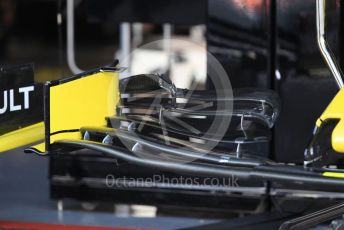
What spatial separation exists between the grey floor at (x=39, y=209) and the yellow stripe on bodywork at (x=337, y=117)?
136 centimetres

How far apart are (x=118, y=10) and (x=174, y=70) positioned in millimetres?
2525

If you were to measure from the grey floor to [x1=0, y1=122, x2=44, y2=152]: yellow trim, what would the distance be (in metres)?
0.88

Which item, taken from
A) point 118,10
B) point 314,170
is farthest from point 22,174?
point 314,170

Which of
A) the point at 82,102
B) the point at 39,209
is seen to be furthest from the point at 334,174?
the point at 39,209

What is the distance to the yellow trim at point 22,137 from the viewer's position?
11.4 ft

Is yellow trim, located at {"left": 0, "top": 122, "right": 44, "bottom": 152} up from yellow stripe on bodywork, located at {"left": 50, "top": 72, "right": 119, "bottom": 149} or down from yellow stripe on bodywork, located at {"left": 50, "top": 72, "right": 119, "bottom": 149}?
down

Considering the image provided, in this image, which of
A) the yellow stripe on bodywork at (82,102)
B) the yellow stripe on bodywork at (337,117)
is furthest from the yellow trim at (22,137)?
the yellow stripe on bodywork at (337,117)

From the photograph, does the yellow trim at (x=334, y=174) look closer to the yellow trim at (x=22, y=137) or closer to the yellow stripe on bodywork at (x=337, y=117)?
the yellow stripe on bodywork at (x=337, y=117)

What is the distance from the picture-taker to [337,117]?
3092 mm

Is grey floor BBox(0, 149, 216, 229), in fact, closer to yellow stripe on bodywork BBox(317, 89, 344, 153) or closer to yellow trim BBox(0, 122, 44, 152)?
yellow trim BBox(0, 122, 44, 152)

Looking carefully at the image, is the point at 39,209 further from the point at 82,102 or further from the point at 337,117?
the point at 337,117

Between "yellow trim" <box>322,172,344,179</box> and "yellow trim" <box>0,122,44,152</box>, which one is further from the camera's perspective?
"yellow trim" <box>0,122,44,152</box>

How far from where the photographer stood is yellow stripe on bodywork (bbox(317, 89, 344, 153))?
2959 millimetres

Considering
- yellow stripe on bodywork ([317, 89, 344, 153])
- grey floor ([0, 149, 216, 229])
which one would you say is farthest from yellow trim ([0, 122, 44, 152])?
yellow stripe on bodywork ([317, 89, 344, 153])
